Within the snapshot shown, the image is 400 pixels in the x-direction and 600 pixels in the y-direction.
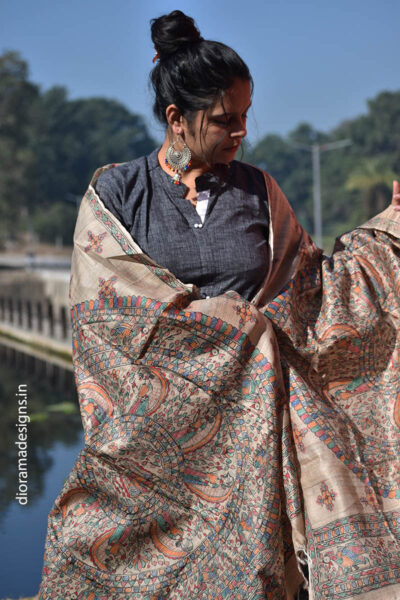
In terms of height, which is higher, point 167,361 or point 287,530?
point 167,361

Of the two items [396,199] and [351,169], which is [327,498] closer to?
[396,199]

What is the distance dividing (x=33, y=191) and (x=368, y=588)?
184 feet

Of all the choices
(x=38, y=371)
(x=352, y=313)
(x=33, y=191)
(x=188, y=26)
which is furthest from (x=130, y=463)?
(x=33, y=191)

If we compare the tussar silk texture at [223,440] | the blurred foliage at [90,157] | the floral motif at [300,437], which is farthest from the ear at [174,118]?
the blurred foliage at [90,157]

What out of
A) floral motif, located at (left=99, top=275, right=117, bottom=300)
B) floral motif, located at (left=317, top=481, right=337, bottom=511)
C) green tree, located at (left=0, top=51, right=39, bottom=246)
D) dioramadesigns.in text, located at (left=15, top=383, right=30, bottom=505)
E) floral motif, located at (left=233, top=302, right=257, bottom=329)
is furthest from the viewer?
green tree, located at (left=0, top=51, right=39, bottom=246)

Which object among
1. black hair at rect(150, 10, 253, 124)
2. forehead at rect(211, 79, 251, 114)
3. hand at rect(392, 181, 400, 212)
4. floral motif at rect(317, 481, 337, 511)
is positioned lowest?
floral motif at rect(317, 481, 337, 511)

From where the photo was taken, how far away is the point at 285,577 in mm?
2453

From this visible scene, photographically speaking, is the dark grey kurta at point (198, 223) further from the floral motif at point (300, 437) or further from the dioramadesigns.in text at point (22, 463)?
the dioramadesigns.in text at point (22, 463)

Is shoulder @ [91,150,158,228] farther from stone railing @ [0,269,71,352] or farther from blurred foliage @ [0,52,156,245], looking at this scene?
blurred foliage @ [0,52,156,245]

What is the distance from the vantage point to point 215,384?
8.29 feet

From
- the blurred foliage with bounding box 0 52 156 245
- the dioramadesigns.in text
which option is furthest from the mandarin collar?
the blurred foliage with bounding box 0 52 156 245

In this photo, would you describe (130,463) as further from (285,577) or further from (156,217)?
(156,217)

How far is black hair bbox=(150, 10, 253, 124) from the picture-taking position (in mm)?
2684

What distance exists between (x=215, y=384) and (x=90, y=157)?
69.1 meters
